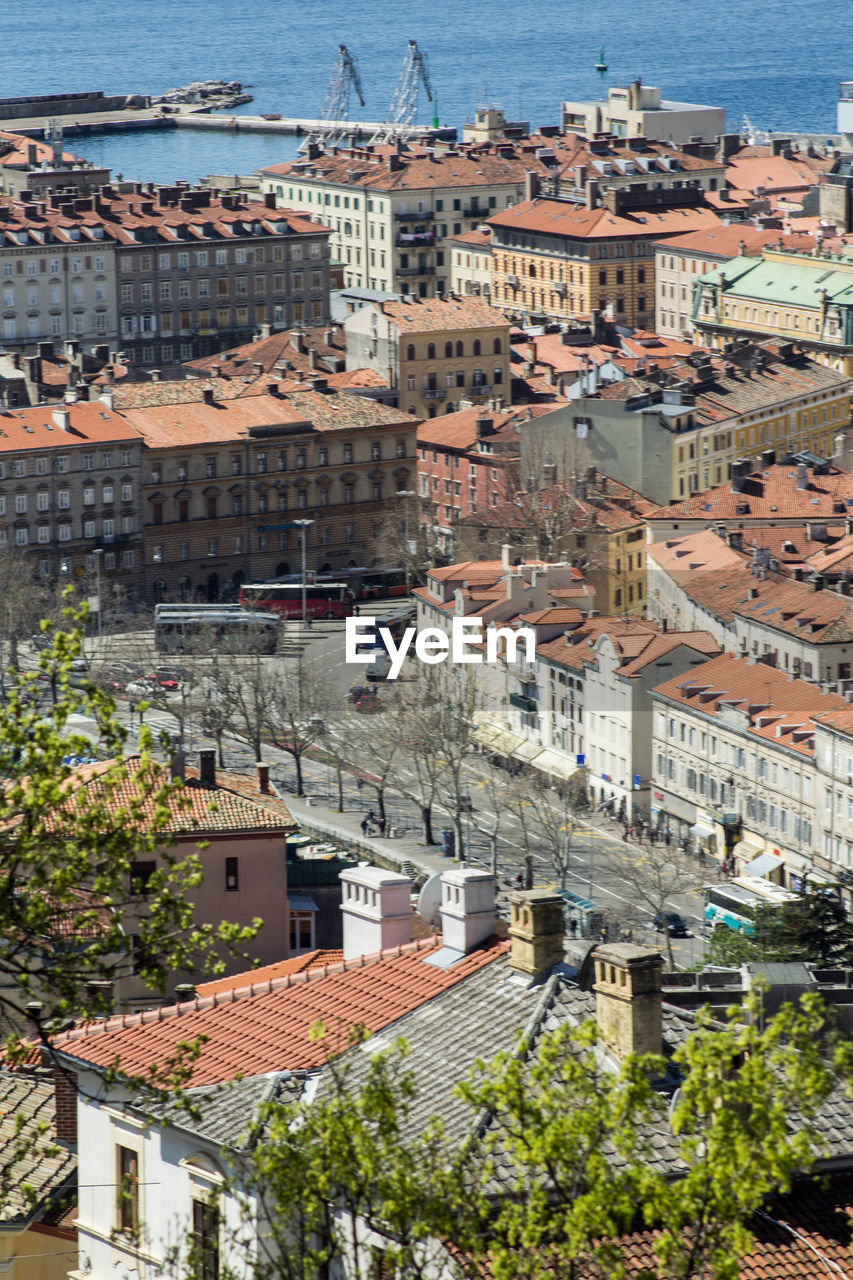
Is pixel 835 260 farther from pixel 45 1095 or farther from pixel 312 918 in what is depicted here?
pixel 45 1095

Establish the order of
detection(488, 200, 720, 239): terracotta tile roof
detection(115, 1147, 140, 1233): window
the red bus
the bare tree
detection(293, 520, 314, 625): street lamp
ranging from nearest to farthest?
1. detection(115, 1147, 140, 1233): window
2. the bare tree
3. detection(293, 520, 314, 625): street lamp
4. the red bus
5. detection(488, 200, 720, 239): terracotta tile roof

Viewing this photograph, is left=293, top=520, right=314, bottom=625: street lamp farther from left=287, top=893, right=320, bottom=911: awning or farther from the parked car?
left=287, top=893, right=320, bottom=911: awning

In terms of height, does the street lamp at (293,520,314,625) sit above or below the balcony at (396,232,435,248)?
below

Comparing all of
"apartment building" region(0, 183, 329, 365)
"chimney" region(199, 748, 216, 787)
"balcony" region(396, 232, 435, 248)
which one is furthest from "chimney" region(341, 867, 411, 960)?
"balcony" region(396, 232, 435, 248)

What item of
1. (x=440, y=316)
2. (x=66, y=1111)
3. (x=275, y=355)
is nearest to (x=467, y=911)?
(x=66, y=1111)

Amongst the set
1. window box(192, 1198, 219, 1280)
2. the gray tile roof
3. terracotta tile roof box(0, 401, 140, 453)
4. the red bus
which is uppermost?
window box(192, 1198, 219, 1280)

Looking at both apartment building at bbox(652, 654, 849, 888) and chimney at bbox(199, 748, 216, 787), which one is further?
apartment building at bbox(652, 654, 849, 888)
